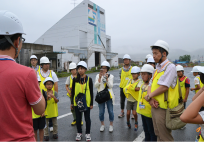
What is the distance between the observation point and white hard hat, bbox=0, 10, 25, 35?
1299 mm

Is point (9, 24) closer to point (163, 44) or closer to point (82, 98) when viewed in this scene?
point (163, 44)

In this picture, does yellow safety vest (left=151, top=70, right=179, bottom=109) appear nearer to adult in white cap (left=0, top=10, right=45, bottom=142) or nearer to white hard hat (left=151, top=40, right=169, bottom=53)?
white hard hat (left=151, top=40, right=169, bottom=53)

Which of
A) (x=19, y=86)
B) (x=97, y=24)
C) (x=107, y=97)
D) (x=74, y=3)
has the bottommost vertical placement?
(x=107, y=97)

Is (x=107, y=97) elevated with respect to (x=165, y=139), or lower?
elevated

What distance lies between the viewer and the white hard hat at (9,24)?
130cm

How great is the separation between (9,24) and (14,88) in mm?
579

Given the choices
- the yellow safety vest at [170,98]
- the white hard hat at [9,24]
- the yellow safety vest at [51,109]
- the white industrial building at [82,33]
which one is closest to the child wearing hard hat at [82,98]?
the yellow safety vest at [51,109]

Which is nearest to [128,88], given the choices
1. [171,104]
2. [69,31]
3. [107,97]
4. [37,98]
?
[107,97]

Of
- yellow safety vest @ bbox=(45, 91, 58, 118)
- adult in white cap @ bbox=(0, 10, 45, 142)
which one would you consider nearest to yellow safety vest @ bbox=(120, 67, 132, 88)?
yellow safety vest @ bbox=(45, 91, 58, 118)

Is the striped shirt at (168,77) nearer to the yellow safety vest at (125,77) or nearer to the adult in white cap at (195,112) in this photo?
the adult in white cap at (195,112)

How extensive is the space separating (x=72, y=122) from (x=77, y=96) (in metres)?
1.53

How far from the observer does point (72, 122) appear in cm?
492

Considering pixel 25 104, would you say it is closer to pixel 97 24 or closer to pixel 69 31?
pixel 69 31

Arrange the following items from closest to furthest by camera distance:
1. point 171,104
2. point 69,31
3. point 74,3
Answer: point 171,104, point 69,31, point 74,3
